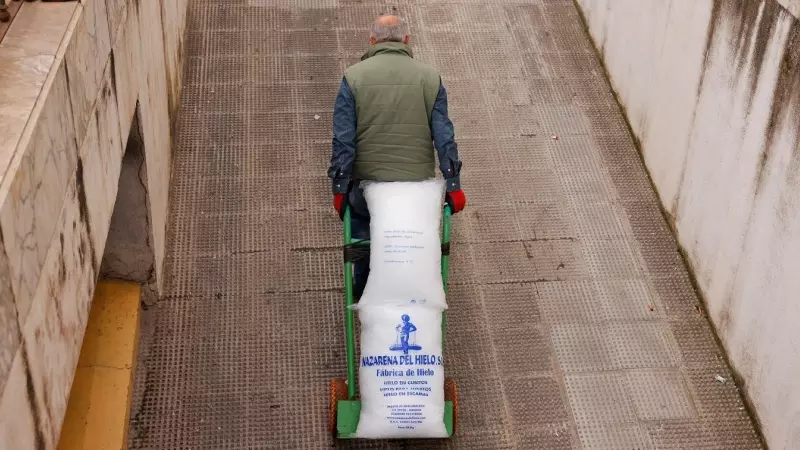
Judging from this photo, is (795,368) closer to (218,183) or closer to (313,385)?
(313,385)

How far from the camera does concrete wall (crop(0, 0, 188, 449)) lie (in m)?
2.72

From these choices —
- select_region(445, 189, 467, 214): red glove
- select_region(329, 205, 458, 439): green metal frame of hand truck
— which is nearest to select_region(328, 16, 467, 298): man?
select_region(445, 189, 467, 214): red glove

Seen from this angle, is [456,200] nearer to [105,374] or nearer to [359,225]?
[359,225]

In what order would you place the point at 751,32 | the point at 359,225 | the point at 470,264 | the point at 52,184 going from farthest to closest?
the point at 470,264 → the point at 751,32 → the point at 359,225 → the point at 52,184

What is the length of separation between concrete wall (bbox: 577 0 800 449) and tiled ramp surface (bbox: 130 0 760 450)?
0.78 ft

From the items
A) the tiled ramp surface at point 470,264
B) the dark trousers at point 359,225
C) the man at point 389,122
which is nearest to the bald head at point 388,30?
the man at point 389,122

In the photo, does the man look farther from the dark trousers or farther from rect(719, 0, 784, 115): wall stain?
rect(719, 0, 784, 115): wall stain

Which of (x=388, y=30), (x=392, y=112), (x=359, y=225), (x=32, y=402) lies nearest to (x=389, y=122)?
(x=392, y=112)

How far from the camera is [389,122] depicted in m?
4.60

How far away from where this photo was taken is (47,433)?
314cm

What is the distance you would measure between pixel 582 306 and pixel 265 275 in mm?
1963

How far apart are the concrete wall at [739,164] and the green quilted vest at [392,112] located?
6.12 feet

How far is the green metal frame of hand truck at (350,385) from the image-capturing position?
4559 millimetres

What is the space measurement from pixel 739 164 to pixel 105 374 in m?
3.68
